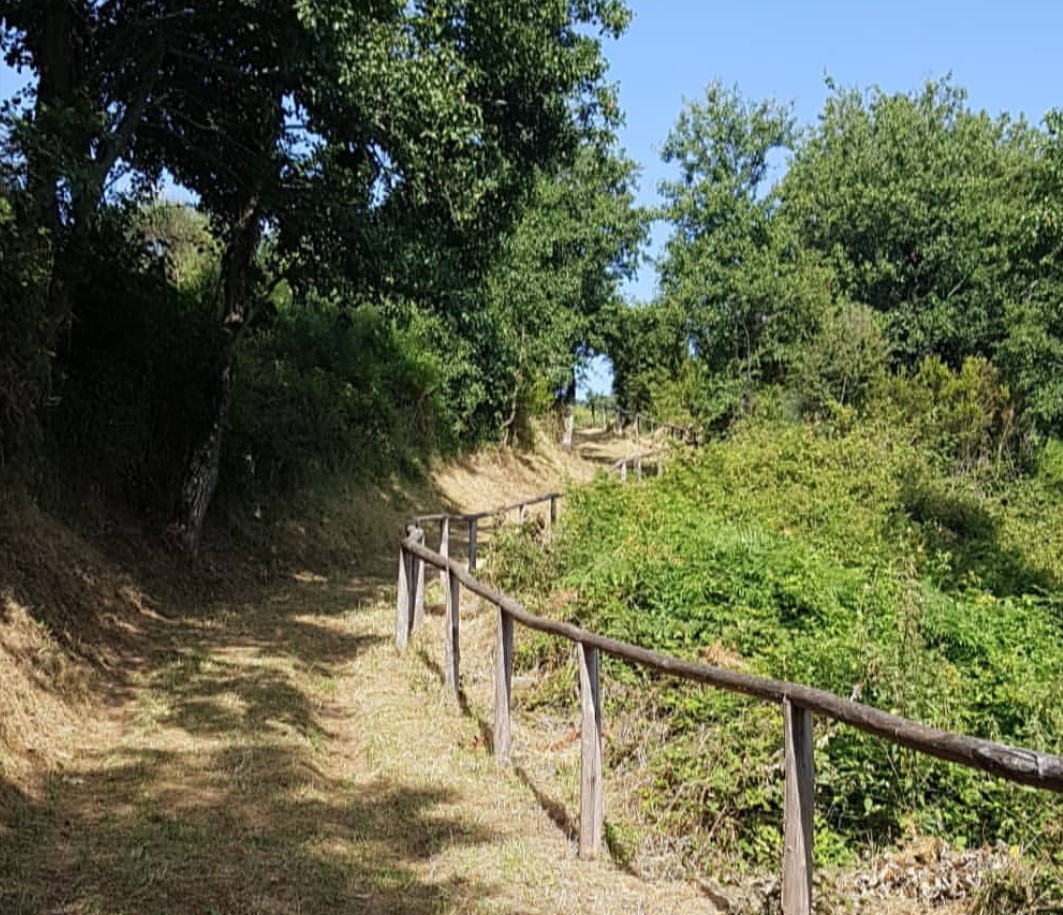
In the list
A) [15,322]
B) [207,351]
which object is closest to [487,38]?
[207,351]

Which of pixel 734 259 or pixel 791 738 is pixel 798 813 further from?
pixel 734 259

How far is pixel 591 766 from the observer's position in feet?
16.1

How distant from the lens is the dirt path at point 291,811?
14.1 feet

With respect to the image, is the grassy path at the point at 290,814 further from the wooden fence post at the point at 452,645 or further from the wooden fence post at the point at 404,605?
the wooden fence post at the point at 404,605

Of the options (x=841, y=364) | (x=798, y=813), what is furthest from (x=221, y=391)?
(x=841, y=364)

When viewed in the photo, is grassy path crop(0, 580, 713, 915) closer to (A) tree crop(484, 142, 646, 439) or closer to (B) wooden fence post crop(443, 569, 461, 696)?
(B) wooden fence post crop(443, 569, 461, 696)

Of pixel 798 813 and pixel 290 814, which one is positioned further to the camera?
pixel 290 814

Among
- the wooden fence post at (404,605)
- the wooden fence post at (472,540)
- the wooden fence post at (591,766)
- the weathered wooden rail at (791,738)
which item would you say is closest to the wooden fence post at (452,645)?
the weathered wooden rail at (791,738)

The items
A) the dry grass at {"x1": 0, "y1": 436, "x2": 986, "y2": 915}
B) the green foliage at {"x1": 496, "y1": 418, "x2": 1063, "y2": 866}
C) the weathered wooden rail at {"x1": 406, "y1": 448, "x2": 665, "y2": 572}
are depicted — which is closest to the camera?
the dry grass at {"x1": 0, "y1": 436, "x2": 986, "y2": 915}

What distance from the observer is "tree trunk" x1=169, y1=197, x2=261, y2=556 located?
38.5 feet

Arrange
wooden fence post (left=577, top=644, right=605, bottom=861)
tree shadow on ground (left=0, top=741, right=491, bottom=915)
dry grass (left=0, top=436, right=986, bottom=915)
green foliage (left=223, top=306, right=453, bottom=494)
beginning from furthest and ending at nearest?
green foliage (left=223, top=306, right=453, bottom=494)
wooden fence post (left=577, top=644, right=605, bottom=861)
dry grass (left=0, top=436, right=986, bottom=915)
tree shadow on ground (left=0, top=741, right=491, bottom=915)

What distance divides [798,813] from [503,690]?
2.93 meters

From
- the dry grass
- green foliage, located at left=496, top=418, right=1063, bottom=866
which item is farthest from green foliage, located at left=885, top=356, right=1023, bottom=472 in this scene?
the dry grass

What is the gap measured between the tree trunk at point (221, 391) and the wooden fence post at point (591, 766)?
313 inches
